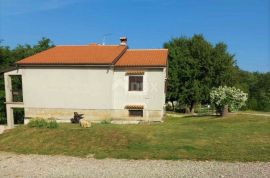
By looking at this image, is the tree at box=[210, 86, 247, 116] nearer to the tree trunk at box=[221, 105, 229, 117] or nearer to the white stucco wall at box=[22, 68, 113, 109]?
the tree trunk at box=[221, 105, 229, 117]

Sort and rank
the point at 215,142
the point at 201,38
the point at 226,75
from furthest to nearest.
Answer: the point at 201,38
the point at 226,75
the point at 215,142

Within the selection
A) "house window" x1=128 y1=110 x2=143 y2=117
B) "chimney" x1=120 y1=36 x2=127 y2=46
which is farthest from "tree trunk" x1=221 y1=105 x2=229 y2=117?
"chimney" x1=120 y1=36 x2=127 y2=46

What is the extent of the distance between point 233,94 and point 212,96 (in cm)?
184

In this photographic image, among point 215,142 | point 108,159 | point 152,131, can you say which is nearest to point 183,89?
point 152,131

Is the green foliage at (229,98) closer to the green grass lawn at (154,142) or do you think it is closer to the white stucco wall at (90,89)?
the green grass lawn at (154,142)

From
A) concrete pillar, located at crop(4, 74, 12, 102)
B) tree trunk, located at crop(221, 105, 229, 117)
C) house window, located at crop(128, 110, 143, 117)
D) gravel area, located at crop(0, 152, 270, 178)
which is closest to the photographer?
gravel area, located at crop(0, 152, 270, 178)

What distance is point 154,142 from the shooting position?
15.4 m

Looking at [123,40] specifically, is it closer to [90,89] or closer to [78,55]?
[78,55]

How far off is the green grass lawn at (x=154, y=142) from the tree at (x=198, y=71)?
22.7 m

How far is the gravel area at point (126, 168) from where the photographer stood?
10.5 metres

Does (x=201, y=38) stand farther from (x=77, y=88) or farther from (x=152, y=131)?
(x=152, y=131)

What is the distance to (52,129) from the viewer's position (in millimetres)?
19422

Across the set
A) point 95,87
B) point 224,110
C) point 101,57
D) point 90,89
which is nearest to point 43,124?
point 90,89

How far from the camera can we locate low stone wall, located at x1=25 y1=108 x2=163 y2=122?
2444cm
